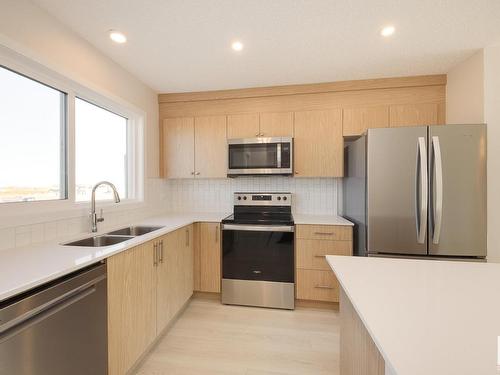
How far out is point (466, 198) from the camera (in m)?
1.90

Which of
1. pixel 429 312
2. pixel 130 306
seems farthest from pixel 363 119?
pixel 130 306

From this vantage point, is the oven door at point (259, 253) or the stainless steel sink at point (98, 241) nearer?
the stainless steel sink at point (98, 241)

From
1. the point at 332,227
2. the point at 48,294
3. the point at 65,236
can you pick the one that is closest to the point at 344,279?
the point at 48,294

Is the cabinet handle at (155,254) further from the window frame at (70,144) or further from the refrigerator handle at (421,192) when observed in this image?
the refrigerator handle at (421,192)

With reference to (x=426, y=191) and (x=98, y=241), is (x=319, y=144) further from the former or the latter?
(x=98, y=241)

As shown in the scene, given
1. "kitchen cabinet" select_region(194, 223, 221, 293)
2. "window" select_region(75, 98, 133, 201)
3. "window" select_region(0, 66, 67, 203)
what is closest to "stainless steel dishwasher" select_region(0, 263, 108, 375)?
"window" select_region(0, 66, 67, 203)

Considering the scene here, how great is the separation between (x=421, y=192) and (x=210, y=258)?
206 cm

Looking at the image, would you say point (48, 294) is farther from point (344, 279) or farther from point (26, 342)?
point (344, 279)

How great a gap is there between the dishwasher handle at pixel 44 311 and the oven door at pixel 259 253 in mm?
1404

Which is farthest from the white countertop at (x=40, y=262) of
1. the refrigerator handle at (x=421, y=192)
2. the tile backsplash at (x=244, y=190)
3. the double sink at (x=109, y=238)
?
the refrigerator handle at (x=421, y=192)

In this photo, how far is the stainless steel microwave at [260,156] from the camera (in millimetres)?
2646

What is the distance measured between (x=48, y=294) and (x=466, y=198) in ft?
8.92

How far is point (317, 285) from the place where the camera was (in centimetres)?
244

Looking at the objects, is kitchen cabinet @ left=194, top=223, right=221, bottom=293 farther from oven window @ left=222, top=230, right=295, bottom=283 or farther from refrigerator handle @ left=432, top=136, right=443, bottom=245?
refrigerator handle @ left=432, top=136, right=443, bottom=245
